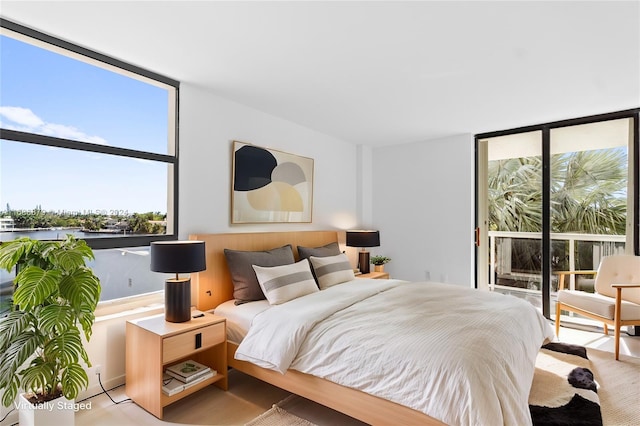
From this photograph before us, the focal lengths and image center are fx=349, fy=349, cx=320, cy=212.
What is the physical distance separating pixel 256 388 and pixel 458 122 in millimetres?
3569

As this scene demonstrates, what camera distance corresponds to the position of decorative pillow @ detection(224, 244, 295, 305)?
3.00m

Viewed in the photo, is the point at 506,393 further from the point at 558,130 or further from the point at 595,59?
the point at 558,130

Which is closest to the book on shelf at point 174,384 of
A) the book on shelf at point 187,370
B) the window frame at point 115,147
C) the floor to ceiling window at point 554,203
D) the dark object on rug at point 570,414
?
the book on shelf at point 187,370

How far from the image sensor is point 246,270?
306 centimetres

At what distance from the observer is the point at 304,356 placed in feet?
7.26

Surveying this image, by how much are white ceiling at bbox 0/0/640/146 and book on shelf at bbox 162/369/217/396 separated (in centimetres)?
230

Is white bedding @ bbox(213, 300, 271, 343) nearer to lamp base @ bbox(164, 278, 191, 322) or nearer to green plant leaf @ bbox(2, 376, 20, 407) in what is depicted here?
lamp base @ bbox(164, 278, 191, 322)

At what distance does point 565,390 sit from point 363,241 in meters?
2.51

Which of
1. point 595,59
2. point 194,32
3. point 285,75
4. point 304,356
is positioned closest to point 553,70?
point 595,59

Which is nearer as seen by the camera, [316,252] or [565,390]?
[565,390]

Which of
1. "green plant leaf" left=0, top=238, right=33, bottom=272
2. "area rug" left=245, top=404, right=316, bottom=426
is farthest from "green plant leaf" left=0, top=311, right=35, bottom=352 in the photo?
"area rug" left=245, top=404, right=316, bottom=426

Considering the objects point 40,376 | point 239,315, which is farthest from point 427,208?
point 40,376

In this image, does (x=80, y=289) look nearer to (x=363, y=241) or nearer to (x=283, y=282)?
(x=283, y=282)

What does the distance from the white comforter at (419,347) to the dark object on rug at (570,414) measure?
31cm
